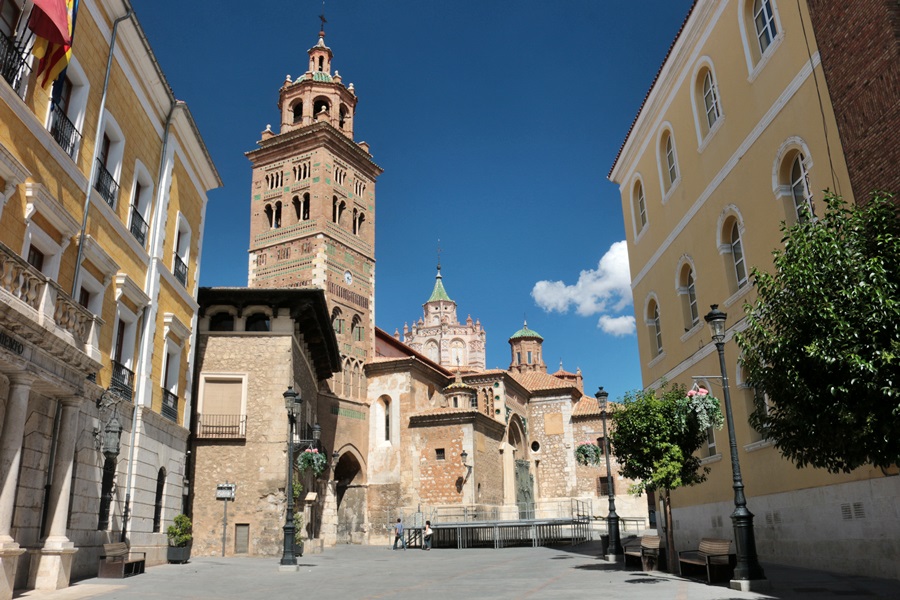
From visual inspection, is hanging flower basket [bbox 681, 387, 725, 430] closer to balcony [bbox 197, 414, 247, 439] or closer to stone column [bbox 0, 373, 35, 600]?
stone column [bbox 0, 373, 35, 600]

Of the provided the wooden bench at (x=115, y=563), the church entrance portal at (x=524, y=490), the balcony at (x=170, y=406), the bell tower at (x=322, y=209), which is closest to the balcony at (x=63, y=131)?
the balcony at (x=170, y=406)

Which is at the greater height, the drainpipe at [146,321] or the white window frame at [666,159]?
the white window frame at [666,159]

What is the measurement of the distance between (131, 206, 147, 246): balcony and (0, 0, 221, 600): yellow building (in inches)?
2.5

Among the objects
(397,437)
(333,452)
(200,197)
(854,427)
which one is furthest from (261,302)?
(854,427)

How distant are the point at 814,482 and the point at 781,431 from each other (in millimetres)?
4791

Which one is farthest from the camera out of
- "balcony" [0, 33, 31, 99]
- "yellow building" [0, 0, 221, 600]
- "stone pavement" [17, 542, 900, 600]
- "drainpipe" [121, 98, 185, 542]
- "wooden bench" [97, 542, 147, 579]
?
"drainpipe" [121, 98, 185, 542]

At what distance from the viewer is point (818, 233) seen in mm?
8078

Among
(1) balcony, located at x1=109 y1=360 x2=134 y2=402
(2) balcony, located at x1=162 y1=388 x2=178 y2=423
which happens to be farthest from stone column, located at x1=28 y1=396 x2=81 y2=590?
(2) balcony, located at x1=162 y1=388 x2=178 y2=423

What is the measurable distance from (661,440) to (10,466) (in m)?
11.4

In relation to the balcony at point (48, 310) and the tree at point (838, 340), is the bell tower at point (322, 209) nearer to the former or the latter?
the balcony at point (48, 310)

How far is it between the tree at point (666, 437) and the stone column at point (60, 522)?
10528 mm

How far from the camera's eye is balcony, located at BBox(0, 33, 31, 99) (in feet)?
36.4

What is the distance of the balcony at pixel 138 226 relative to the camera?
16986 mm

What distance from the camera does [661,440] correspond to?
14141 mm
